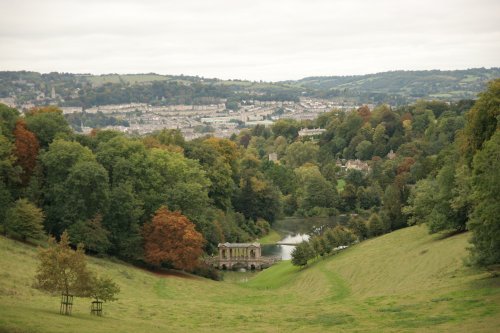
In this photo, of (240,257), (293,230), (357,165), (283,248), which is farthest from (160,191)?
(357,165)

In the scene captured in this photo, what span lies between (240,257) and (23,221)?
1026 inches

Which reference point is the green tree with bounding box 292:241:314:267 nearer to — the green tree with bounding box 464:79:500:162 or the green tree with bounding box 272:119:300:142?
the green tree with bounding box 464:79:500:162

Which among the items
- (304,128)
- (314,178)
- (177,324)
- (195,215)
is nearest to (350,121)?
(304,128)

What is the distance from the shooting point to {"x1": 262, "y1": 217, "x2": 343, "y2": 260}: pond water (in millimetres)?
81062

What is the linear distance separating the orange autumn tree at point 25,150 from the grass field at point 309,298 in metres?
11.0

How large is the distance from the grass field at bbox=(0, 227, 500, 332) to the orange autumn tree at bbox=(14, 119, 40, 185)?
1102 centimetres

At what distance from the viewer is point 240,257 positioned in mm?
74000

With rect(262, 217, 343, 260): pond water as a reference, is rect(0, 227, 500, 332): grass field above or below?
above

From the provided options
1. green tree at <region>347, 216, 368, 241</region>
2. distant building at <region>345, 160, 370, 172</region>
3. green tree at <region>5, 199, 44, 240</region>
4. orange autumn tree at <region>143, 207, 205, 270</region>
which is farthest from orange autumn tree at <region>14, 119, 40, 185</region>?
distant building at <region>345, 160, 370, 172</region>

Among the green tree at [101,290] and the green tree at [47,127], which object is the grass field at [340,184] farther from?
the green tree at [101,290]

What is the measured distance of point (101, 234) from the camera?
5572 cm

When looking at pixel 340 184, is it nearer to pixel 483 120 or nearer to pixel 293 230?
pixel 293 230

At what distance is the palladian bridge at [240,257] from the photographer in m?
73.5

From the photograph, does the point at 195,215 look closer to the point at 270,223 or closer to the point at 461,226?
the point at 461,226
